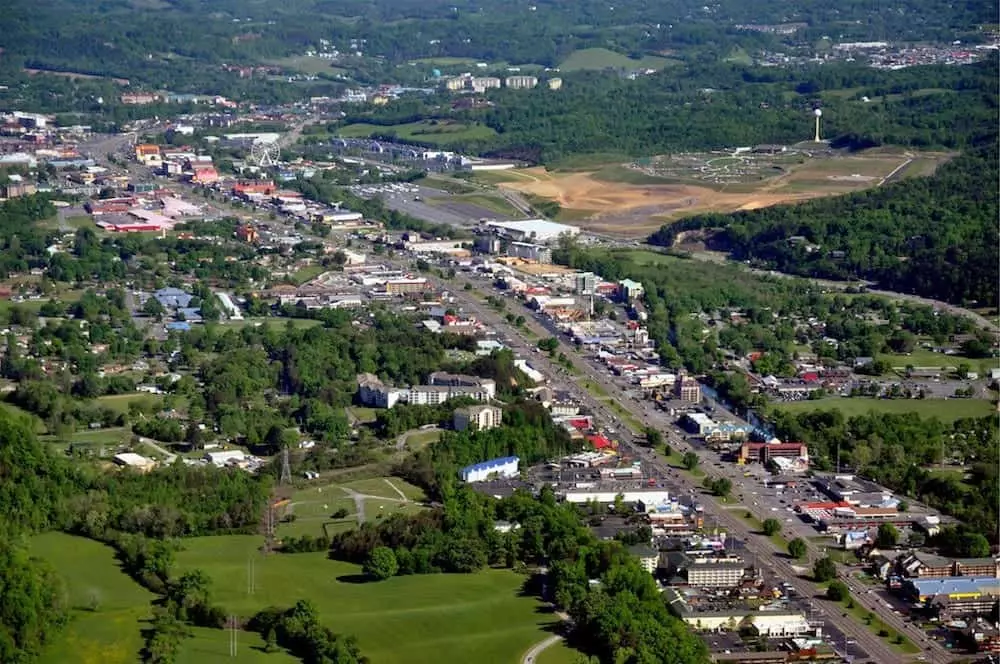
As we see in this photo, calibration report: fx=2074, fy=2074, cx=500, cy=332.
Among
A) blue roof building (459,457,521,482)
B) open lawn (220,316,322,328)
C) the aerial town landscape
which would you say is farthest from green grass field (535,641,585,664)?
open lawn (220,316,322,328)

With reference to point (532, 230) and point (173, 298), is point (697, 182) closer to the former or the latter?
point (532, 230)

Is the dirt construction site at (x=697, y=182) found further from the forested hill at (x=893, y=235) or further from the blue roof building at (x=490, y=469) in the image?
the blue roof building at (x=490, y=469)

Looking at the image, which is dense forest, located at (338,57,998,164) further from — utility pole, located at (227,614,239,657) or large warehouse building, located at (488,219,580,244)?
utility pole, located at (227,614,239,657)

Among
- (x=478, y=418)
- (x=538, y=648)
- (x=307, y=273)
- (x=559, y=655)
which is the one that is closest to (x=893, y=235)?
(x=307, y=273)

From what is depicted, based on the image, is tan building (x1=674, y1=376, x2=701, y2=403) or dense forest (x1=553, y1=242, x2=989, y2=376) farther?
dense forest (x1=553, y1=242, x2=989, y2=376)

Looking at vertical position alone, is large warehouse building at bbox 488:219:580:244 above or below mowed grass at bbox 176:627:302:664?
below

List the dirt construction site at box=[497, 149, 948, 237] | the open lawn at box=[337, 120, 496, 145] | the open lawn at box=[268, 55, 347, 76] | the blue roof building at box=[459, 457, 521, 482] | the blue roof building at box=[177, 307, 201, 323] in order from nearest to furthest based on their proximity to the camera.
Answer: the blue roof building at box=[459, 457, 521, 482], the blue roof building at box=[177, 307, 201, 323], the dirt construction site at box=[497, 149, 948, 237], the open lawn at box=[337, 120, 496, 145], the open lawn at box=[268, 55, 347, 76]

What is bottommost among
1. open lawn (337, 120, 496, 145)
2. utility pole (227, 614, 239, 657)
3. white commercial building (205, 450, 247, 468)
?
white commercial building (205, 450, 247, 468)
